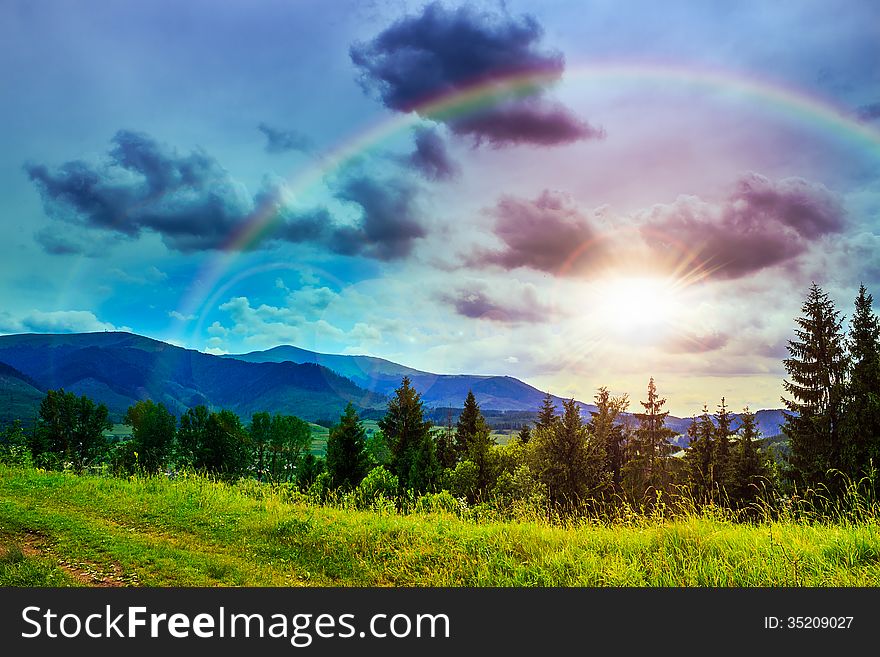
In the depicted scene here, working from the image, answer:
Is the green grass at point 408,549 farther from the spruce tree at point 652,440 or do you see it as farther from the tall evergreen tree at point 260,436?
the tall evergreen tree at point 260,436

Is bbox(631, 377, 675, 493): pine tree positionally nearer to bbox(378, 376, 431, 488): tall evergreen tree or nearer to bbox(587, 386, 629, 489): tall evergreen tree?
bbox(587, 386, 629, 489): tall evergreen tree

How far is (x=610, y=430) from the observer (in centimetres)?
5944

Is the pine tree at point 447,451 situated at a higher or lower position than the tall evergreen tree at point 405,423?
lower

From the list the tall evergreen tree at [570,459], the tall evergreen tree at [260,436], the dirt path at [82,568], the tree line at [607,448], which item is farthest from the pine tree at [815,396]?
the tall evergreen tree at [260,436]

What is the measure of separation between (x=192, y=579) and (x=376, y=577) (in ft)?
8.76

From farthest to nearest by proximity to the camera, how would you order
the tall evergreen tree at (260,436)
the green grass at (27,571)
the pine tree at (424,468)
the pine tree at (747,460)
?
the tall evergreen tree at (260,436), the pine tree at (424,468), the pine tree at (747,460), the green grass at (27,571)

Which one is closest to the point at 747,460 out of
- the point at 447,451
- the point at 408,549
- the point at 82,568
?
the point at 447,451

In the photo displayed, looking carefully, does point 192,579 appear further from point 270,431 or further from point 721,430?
point 270,431

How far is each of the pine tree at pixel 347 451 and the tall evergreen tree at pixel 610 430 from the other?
24625 millimetres

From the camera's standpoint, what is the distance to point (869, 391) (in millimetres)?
33219

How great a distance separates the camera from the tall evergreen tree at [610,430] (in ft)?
191

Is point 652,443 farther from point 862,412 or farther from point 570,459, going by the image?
point 862,412

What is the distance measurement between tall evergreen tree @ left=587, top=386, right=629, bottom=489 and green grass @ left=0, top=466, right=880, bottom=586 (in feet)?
165

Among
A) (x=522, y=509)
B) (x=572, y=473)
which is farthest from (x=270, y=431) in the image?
(x=522, y=509)
